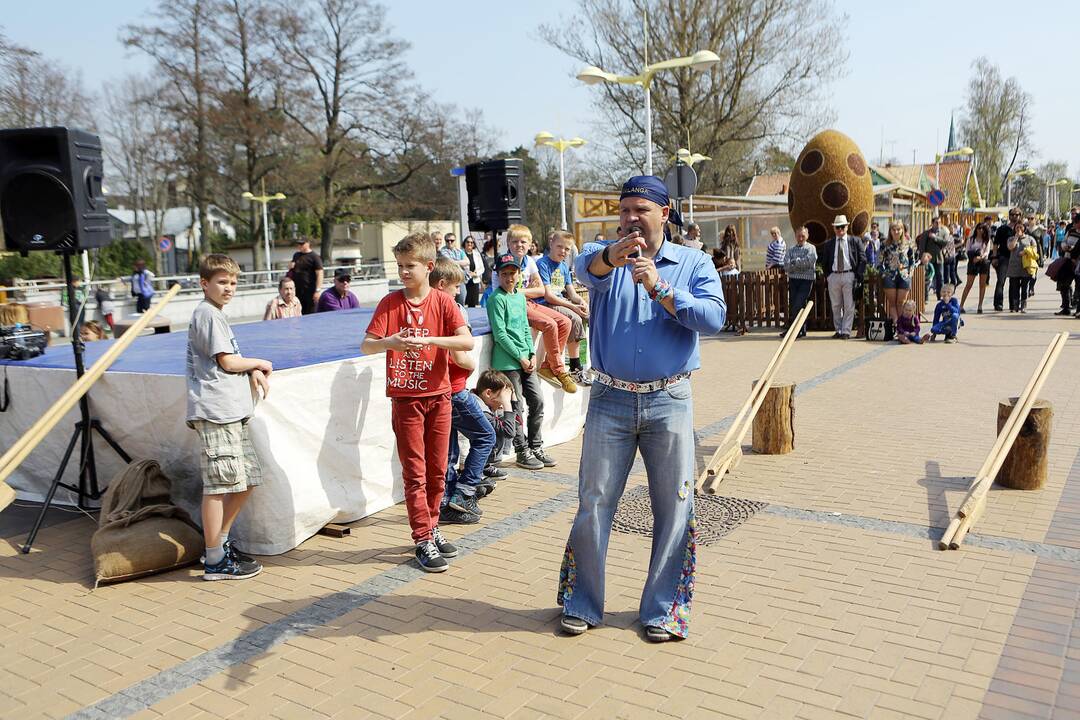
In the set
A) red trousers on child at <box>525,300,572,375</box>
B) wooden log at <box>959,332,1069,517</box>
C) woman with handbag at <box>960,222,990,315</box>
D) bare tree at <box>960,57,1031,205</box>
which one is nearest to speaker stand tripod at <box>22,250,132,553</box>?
red trousers on child at <box>525,300,572,375</box>

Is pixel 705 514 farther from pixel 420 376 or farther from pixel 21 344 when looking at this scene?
pixel 21 344

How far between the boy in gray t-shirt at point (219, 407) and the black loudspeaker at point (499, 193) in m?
5.05

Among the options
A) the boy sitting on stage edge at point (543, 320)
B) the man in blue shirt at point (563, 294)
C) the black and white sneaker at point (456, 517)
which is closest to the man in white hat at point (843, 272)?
the man in blue shirt at point (563, 294)

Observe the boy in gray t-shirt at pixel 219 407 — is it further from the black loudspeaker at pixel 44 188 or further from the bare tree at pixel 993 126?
the bare tree at pixel 993 126

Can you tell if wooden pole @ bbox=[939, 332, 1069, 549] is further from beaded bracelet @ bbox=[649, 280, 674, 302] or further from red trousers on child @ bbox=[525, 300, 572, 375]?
red trousers on child @ bbox=[525, 300, 572, 375]

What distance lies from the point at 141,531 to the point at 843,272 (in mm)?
12137

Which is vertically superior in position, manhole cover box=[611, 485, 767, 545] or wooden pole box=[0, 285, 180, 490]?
wooden pole box=[0, 285, 180, 490]

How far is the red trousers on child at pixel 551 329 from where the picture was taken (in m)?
7.51

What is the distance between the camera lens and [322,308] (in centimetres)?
1046

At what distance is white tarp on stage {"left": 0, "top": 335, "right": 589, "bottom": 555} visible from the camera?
533 cm

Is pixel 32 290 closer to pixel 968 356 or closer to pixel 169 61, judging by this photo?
pixel 169 61

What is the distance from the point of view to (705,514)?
5.89 m

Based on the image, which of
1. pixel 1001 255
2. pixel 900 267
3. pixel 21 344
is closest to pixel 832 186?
pixel 900 267

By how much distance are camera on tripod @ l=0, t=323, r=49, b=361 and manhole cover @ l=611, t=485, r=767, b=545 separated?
4625mm
